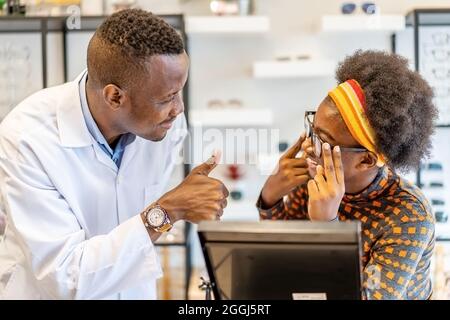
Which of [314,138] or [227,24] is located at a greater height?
[227,24]

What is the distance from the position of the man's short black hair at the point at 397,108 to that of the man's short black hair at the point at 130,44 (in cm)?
34

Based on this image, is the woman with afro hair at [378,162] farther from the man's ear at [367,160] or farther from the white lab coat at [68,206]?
the white lab coat at [68,206]

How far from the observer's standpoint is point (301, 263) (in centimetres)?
78

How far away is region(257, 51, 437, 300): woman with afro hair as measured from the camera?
3.19 feet

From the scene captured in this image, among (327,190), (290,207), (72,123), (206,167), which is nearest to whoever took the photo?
(327,190)

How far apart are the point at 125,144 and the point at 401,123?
549mm

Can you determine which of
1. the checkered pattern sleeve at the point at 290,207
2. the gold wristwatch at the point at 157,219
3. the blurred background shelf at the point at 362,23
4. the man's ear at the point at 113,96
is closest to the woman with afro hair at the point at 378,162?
the checkered pattern sleeve at the point at 290,207

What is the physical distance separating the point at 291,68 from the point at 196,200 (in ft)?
5.03

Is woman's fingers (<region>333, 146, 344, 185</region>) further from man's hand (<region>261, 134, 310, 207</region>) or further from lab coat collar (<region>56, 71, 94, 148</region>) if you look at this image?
lab coat collar (<region>56, 71, 94, 148</region>)

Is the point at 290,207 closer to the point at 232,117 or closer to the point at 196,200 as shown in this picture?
the point at 196,200

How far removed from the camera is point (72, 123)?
116cm

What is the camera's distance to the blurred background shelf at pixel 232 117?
241cm

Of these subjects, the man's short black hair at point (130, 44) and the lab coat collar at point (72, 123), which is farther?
the lab coat collar at point (72, 123)

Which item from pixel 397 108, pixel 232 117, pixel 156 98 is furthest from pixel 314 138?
pixel 232 117
